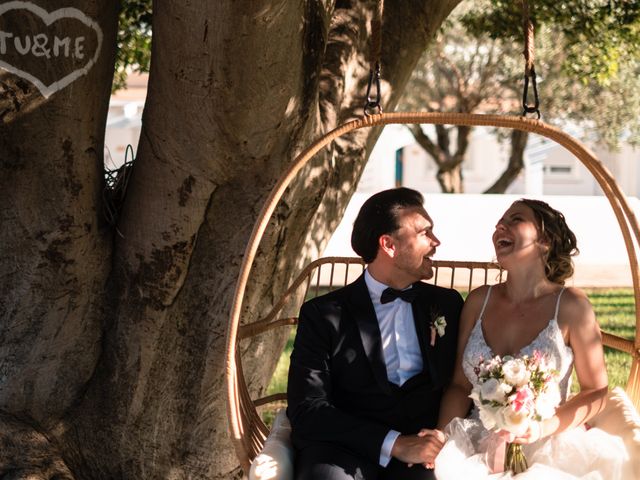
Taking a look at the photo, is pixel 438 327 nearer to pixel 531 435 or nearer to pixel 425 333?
pixel 425 333

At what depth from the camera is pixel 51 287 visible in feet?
12.3

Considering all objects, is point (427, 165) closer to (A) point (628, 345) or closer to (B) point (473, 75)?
(B) point (473, 75)

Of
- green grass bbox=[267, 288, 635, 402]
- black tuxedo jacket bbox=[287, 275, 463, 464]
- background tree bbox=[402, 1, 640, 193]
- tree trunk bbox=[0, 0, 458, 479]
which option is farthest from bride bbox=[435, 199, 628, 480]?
background tree bbox=[402, 1, 640, 193]

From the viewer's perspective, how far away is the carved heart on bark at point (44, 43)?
3.52 m

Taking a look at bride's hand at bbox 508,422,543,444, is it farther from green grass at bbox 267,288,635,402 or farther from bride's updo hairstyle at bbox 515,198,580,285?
green grass at bbox 267,288,635,402

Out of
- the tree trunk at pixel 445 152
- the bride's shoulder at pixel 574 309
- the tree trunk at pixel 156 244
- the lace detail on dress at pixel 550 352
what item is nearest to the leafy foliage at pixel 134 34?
the tree trunk at pixel 156 244

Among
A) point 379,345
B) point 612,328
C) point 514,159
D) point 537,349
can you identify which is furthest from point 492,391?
point 514,159

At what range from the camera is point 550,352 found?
10.7 ft

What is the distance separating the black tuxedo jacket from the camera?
3256mm

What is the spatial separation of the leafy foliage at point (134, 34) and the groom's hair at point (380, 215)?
2.42 m

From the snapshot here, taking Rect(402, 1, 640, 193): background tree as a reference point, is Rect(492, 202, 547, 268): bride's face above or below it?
below

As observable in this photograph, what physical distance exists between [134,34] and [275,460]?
12.8ft

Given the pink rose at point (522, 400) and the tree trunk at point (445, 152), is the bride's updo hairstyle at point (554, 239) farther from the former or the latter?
the tree trunk at point (445, 152)

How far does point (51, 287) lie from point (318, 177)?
1208 millimetres
